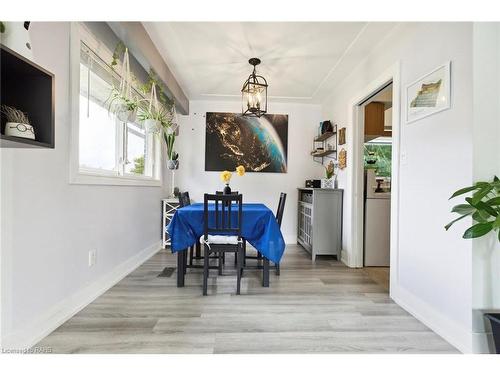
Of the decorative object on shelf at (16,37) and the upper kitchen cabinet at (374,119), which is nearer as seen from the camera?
the decorative object on shelf at (16,37)

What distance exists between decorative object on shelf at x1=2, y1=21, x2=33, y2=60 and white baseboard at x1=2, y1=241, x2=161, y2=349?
59.9 inches

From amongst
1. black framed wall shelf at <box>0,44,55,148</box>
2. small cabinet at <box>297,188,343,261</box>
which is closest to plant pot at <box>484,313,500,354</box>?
small cabinet at <box>297,188,343,261</box>

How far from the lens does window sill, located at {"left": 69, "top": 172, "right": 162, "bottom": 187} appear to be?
2.09 metres

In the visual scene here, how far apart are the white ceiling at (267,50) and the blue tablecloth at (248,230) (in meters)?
1.82

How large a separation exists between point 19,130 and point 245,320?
1.83 metres

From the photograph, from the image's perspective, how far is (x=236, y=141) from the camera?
15.8ft

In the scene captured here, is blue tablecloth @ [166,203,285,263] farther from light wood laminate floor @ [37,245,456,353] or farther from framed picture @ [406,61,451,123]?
framed picture @ [406,61,451,123]

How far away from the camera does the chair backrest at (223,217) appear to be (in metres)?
2.42

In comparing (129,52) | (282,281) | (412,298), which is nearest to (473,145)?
(412,298)

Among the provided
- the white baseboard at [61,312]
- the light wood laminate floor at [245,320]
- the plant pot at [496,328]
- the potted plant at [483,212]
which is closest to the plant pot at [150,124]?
the white baseboard at [61,312]

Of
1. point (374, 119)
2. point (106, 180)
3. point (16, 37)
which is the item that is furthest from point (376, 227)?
point (16, 37)

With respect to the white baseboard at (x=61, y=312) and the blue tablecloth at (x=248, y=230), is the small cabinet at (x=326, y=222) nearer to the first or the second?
the blue tablecloth at (x=248, y=230)

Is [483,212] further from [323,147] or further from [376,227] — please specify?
[323,147]

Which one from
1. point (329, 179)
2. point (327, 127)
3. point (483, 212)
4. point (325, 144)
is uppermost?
point (327, 127)
